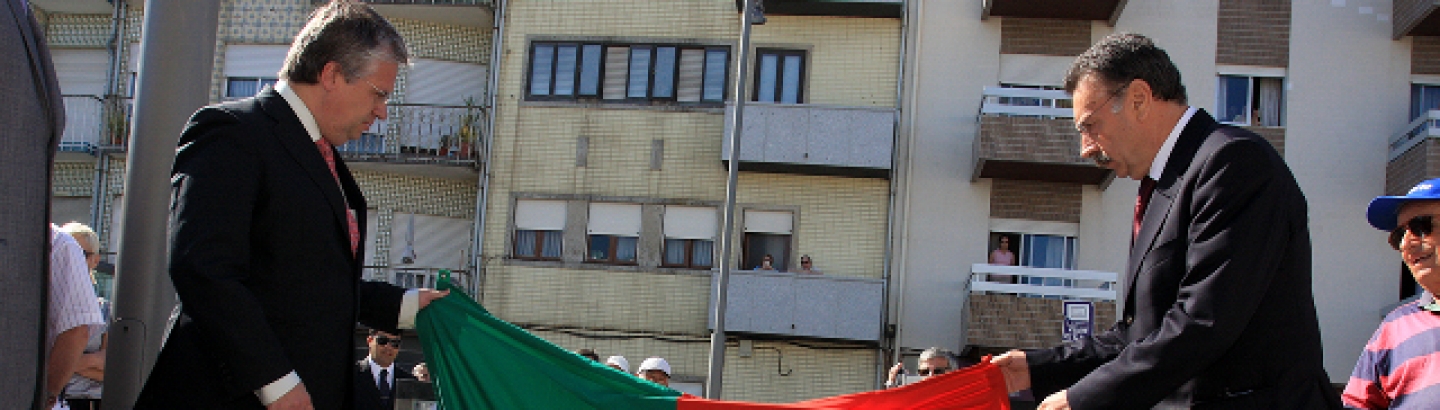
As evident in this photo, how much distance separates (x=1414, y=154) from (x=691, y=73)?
13.0 m

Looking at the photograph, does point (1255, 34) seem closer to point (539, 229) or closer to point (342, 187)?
point (539, 229)

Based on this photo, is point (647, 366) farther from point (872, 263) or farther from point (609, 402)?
point (872, 263)

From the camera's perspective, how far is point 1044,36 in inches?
1065

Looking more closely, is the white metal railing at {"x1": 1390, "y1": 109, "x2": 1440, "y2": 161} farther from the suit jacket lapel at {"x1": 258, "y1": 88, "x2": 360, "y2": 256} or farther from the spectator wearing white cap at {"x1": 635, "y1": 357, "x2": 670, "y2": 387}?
the suit jacket lapel at {"x1": 258, "y1": 88, "x2": 360, "y2": 256}

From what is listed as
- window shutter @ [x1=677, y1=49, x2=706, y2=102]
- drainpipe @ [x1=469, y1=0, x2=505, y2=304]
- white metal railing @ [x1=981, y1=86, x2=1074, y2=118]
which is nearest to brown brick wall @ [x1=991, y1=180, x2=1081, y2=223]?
white metal railing @ [x1=981, y1=86, x2=1074, y2=118]

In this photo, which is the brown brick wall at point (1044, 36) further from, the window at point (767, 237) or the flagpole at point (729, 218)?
the flagpole at point (729, 218)

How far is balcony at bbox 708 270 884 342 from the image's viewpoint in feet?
87.5

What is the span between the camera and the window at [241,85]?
30.1 m

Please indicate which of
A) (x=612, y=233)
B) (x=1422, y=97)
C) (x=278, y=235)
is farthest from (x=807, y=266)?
(x=278, y=235)

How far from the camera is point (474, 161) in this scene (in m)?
28.9

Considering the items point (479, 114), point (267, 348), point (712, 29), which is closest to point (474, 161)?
point (479, 114)

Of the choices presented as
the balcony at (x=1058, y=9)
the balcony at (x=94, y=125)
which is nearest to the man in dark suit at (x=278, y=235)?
the balcony at (x=1058, y=9)

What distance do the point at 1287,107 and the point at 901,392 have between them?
2308 centimetres

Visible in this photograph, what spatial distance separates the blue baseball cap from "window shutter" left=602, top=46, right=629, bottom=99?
23.3 meters
